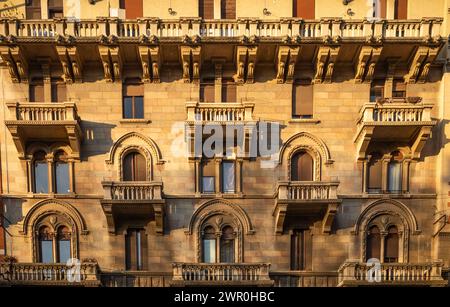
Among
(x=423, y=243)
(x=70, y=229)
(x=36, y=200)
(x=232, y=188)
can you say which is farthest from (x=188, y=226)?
(x=423, y=243)

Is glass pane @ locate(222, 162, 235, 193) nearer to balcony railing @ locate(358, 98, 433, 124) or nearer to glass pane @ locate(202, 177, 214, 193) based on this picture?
glass pane @ locate(202, 177, 214, 193)

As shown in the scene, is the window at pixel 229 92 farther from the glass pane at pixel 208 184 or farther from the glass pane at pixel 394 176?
the glass pane at pixel 394 176

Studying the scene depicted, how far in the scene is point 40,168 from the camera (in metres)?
15.6

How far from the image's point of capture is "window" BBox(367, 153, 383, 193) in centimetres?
1581

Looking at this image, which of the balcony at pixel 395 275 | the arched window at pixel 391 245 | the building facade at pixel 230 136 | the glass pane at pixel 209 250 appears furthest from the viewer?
the arched window at pixel 391 245

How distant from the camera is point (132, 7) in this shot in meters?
15.8

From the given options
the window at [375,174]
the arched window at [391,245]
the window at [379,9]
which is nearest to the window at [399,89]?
the window at [375,174]

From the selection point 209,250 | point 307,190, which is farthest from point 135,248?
point 307,190

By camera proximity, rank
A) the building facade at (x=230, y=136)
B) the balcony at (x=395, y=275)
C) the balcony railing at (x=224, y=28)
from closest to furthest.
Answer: the balcony at (x=395, y=275)
the balcony railing at (x=224, y=28)
the building facade at (x=230, y=136)

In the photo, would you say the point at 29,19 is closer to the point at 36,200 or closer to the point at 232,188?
the point at 36,200

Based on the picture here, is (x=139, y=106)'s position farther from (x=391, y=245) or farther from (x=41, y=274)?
(x=391, y=245)

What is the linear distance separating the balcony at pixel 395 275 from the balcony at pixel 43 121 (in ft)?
34.4

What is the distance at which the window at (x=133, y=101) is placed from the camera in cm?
1585

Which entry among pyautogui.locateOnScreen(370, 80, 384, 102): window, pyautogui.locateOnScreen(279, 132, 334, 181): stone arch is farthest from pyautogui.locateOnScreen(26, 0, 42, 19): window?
pyautogui.locateOnScreen(370, 80, 384, 102): window
